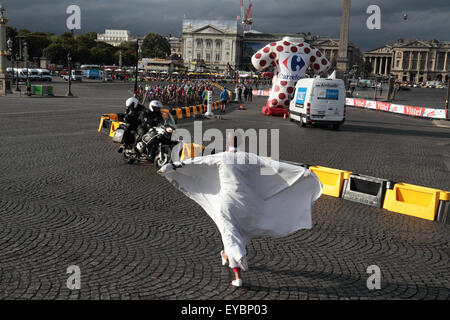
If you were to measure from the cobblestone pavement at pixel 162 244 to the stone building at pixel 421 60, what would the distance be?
172 m

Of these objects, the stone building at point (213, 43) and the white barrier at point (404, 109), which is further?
the stone building at point (213, 43)

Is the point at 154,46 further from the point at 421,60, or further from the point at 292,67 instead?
the point at 292,67

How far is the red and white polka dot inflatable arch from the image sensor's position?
997 inches

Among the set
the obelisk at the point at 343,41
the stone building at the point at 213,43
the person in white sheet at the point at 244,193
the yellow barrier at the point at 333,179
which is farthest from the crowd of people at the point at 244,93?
the stone building at the point at 213,43

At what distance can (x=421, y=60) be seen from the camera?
6757 inches

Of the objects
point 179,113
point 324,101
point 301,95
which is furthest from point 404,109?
point 179,113

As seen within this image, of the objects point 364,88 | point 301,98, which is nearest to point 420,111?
point 301,98

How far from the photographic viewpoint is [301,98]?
22.2m

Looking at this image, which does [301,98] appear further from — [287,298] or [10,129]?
[287,298]

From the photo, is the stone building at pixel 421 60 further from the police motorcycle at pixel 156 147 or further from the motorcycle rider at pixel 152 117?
the police motorcycle at pixel 156 147

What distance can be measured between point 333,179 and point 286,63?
1672cm

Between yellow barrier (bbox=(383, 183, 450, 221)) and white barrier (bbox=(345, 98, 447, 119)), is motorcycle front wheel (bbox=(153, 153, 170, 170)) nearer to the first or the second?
yellow barrier (bbox=(383, 183, 450, 221))

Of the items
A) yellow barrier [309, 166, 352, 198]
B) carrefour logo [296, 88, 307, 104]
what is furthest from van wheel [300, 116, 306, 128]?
yellow barrier [309, 166, 352, 198]

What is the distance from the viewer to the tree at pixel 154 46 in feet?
512
